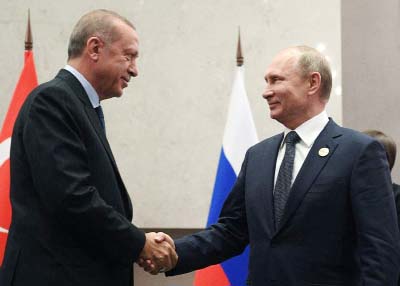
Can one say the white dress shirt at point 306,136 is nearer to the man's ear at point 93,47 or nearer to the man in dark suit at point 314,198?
the man in dark suit at point 314,198

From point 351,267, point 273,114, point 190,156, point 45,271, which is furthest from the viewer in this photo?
point 190,156

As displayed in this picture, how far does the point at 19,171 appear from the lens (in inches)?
107

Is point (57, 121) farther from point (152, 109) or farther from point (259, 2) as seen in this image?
point (259, 2)

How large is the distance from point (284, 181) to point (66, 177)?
0.96 meters

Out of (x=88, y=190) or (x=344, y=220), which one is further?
(x=344, y=220)

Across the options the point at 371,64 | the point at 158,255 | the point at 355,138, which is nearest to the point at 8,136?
the point at 158,255

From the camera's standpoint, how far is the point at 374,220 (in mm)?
2840

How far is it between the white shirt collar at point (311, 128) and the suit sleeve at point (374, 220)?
29cm

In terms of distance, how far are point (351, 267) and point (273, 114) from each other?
0.78 meters

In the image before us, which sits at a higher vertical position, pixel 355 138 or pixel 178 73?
pixel 178 73

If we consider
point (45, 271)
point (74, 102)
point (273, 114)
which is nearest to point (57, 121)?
point (74, 102)

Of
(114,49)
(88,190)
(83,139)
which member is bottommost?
(88,190)

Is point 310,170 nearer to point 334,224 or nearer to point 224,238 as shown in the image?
point 334,224

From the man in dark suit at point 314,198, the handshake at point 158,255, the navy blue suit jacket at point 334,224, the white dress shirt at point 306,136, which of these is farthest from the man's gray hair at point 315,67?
the handshake at point 158,255
